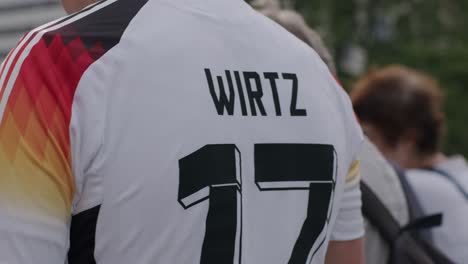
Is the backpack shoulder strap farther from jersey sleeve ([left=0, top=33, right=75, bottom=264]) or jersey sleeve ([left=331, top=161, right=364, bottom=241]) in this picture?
jersey sleeve ([left=0, top=33, right=75, bottom=264])

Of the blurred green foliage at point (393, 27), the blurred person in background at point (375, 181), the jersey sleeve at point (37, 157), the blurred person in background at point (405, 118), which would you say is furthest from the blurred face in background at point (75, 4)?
the blurred green foliage at point (393, 27)

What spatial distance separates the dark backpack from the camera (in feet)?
7.84

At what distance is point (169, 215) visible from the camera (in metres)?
1.49

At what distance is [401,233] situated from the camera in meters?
2.44

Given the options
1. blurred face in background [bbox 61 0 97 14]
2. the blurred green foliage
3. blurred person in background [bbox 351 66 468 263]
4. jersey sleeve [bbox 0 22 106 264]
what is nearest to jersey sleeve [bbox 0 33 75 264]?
jersey sleeve [bbox 0 22 106 264]

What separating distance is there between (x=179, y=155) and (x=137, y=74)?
5.8 inches

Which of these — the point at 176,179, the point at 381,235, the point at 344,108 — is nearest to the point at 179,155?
the point at 176,179

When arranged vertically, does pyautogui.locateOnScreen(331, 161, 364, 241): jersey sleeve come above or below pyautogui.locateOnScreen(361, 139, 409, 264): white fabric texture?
above

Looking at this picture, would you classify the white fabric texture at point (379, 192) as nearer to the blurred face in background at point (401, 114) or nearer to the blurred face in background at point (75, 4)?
the blurred face in background at point (401, 114)

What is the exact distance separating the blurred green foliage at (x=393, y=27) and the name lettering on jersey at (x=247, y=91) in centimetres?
1521

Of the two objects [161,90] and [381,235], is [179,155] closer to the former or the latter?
[161,90]

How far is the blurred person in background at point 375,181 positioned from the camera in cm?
242

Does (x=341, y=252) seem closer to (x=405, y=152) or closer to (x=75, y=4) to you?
Result: (x=75, y=4)

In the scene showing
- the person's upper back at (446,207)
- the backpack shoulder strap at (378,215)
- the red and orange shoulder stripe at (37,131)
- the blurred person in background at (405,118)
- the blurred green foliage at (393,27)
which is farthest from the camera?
the blurred green foliage at (393,27)
